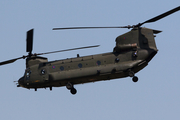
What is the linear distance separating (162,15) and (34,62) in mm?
16021

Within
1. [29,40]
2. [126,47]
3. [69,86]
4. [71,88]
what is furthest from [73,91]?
[29,40]

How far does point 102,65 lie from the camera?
46.2 m

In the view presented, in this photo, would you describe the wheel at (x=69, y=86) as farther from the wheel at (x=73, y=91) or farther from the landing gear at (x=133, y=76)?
the landing gear at (x=133, y=76)

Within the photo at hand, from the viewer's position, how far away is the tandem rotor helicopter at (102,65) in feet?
→ 149

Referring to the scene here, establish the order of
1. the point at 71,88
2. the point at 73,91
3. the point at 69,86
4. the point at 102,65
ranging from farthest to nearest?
the point at 73,91, the point at 71,88, the point at 69,86, the point at 102,65

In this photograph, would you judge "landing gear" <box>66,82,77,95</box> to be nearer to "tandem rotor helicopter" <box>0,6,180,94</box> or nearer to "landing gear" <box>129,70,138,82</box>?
"tandem rotor helicopter" <box>0,6,180,94</box>

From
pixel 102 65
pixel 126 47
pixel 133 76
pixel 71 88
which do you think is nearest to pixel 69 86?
pixel 71 88

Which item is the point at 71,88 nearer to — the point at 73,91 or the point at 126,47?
the point at 73,91

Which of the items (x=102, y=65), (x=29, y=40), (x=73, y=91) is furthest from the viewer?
(x=29, y=40)

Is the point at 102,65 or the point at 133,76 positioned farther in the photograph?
the point at 102,65

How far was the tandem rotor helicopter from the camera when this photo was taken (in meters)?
45.5

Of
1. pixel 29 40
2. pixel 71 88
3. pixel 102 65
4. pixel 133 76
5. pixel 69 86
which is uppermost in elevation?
pixel 29 40

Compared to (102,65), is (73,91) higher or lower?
lower

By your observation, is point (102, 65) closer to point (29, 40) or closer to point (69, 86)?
point (69, 86)
